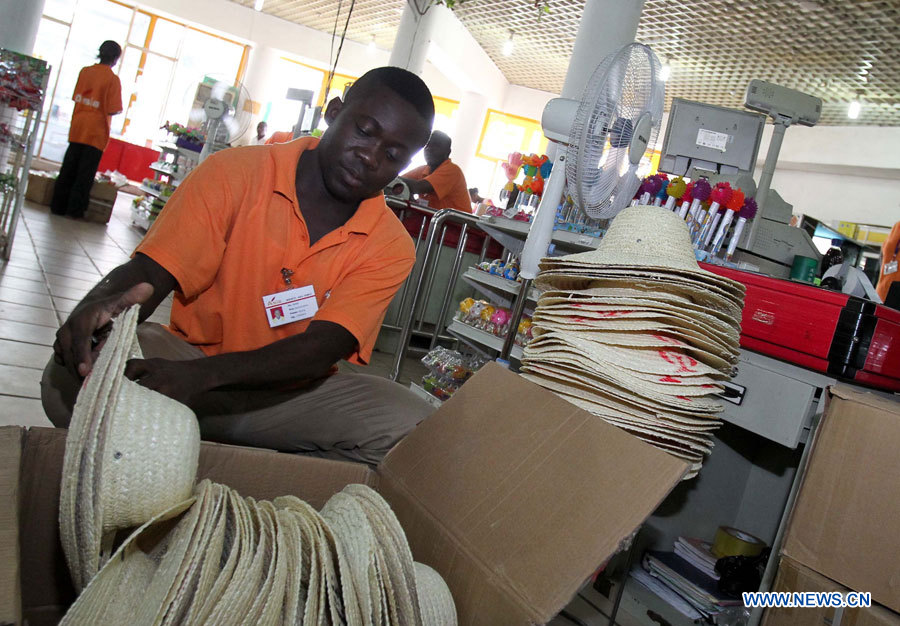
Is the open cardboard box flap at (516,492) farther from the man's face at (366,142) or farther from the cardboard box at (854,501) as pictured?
the man's face at (366,142)

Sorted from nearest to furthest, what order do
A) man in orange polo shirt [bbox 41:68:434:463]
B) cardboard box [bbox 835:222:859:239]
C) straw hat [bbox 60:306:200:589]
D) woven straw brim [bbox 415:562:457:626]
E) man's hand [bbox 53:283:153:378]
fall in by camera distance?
straw hat [bbox 60:306:200:589], woven straw brim [bbox 415:562:457:626], man's hand [bbox 53:283:153:378], man in orange polo shirt [bbox 41:68:434:463], cardboard box [bbox 835:222:859:239]

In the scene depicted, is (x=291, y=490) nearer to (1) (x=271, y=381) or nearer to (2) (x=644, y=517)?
(1) (x=271, y=381)

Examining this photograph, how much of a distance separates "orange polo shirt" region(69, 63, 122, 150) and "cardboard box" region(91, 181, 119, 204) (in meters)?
0.60

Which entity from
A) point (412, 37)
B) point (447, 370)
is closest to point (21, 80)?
point (447, 370)

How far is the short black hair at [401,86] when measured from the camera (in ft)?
5.33

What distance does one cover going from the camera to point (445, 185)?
17.0 feet

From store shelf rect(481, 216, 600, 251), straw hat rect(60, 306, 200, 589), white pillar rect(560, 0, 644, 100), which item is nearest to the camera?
straw hat rect(60, 306, 200, 589)

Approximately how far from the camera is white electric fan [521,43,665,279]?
1.93 m

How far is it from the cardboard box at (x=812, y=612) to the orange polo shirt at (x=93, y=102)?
7.24 metres

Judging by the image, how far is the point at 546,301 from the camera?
132cm

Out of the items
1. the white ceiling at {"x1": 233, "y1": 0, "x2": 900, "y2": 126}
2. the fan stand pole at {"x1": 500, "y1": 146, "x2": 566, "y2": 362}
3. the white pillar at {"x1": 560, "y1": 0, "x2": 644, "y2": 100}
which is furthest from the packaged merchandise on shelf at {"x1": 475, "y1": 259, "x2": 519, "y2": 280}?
the white ceiling at {"x1": 233, "y1": 0, "x2": 900, "y2": 126}

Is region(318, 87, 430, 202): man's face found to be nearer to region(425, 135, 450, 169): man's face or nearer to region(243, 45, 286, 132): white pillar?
region(425, 135, 450, 169): man's face

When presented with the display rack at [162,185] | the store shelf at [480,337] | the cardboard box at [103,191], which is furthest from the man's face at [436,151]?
the cardboard box at [103,191]

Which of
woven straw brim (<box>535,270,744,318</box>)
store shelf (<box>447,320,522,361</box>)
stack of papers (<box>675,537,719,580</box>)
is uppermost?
woven straw brim (<box>535,270,744,318</box>)
